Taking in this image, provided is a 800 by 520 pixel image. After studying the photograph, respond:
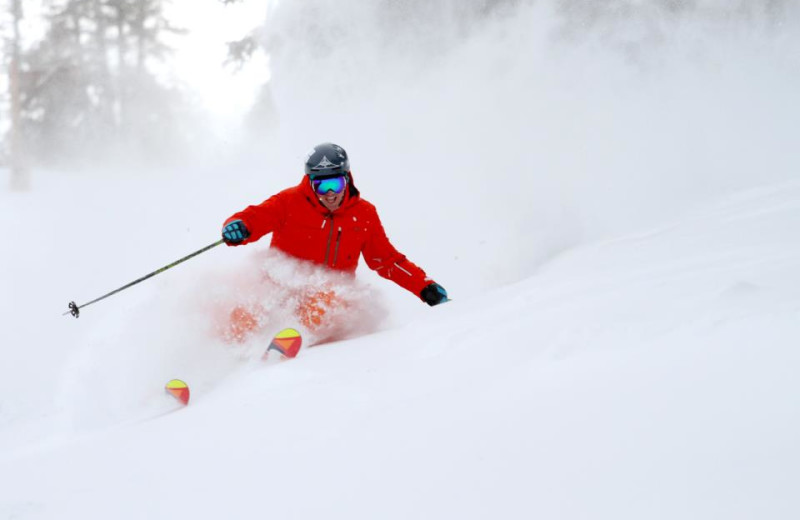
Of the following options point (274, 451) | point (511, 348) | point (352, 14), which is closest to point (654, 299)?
point (511, 348)

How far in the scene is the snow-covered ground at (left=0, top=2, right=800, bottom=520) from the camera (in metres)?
1.58

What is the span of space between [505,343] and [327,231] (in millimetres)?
2333

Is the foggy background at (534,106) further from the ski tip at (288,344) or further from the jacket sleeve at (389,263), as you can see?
the ski tip at (288,344)

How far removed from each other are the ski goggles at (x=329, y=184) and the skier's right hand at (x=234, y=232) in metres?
0.58

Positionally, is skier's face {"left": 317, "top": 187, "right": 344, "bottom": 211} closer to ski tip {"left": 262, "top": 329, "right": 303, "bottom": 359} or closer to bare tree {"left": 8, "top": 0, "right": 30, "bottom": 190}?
ski tip {"left": 262, "top": 329, "right": 303, "bottom": 359}

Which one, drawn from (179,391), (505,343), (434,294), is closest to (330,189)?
(434,294)

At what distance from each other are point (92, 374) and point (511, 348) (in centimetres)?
323

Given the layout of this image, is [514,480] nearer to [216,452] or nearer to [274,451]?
[274,451]

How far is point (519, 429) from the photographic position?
70.4 inches

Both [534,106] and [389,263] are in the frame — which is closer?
[389,263]

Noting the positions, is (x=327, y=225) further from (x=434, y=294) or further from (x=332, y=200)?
(x=434, y=294)

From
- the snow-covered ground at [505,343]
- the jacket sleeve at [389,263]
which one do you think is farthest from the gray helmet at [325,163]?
the snow-covered ground at [505,343]

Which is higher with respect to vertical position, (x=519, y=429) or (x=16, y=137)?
(x=519, y=429)

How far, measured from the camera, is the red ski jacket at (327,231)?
452 centimetres
